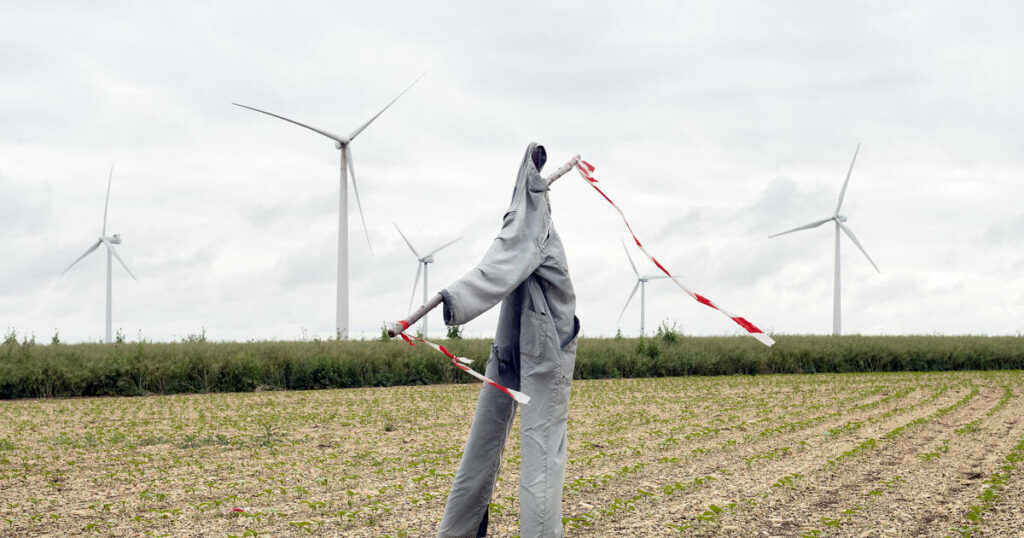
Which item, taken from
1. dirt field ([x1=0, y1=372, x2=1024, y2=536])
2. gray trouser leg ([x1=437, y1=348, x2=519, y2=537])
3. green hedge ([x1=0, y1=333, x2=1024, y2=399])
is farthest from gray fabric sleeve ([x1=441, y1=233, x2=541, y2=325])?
green hedge ([x1=0, y1=333, x2=1024, y2=399])

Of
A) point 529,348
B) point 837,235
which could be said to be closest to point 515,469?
point 529,348

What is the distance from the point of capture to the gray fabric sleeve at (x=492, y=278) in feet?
15.3

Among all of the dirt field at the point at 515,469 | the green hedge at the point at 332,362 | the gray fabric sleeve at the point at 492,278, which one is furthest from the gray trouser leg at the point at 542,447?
the green hedge at the point at 332,362

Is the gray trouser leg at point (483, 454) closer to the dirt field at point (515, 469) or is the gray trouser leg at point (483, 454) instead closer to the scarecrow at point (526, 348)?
the scarecrow at point (526, 348)

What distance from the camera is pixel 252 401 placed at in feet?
65.4

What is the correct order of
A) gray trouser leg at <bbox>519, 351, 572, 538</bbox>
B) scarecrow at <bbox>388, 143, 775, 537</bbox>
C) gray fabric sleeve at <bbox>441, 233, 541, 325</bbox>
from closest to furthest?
gray fabric sleeve at <bbox>441, 233, 541, 325</bbox>
scarecrow at <bbox>388, 143, 775, 537</bbox>
gray trouser leg at <bbox>519, 351, 572, 538</bbox>

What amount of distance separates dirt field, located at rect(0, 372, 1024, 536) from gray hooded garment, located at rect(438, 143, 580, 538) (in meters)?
1.55

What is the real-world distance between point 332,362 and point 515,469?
16.2m

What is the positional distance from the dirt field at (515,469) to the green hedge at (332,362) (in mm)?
3361

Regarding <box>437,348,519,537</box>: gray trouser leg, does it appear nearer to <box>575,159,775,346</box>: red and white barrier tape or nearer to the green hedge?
<box>575,159,775,346</box>: red and white barrier tape

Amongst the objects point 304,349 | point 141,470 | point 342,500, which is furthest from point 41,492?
point 304,349

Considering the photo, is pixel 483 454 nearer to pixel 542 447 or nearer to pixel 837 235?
pixel 542 447

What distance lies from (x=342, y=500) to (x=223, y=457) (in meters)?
3.82

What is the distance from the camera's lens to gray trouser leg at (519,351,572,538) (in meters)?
5.03
